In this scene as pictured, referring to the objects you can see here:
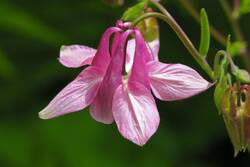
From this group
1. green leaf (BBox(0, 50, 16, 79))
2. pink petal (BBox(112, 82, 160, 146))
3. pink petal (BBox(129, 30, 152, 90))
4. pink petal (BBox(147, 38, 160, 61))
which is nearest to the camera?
pink petal (BBox(112, 82, 160, 146))

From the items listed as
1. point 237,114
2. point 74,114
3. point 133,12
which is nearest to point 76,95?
point 133,12

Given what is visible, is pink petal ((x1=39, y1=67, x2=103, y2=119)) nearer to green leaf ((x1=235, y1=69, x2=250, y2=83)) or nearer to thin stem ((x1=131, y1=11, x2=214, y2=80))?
thin stem ((x1=131, y1=11, x2=214, y2=80))

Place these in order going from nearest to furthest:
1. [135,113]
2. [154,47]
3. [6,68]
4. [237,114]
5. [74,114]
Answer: [135,113]
[237,114]
[154,47]
[6,68]
[74,114]

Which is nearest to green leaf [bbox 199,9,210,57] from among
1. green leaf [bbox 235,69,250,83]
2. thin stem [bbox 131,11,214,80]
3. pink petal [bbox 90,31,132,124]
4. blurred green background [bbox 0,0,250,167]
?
thin stem [bbox 131,11,214,80]

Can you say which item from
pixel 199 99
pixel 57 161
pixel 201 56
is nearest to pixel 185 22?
pixel 199 99

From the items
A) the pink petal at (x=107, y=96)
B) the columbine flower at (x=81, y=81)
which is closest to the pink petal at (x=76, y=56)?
the columbine flower at (x=81, y=81)

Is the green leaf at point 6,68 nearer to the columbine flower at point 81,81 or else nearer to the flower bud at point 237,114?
the columbine flower at point 81,81

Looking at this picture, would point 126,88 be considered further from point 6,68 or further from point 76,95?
point 6,68
